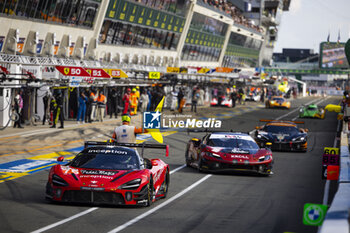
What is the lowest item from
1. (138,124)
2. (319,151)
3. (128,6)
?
(138,124)

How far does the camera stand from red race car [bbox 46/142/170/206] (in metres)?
12.2

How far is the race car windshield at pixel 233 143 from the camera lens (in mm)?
19141

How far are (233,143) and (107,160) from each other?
21.7ft

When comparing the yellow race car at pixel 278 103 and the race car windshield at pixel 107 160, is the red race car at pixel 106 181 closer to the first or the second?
the race car windshield at pixel 107 160

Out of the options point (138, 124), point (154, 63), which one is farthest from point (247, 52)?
point (138, 124)

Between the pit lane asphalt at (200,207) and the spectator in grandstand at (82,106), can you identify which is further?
the spectator in grandstand at (82,106)

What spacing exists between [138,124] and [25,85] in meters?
7.77

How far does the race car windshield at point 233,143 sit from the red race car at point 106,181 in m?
5.88

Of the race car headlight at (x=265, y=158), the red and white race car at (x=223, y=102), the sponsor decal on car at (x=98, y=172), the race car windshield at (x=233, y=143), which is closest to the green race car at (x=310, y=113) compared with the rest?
the red and white race car at (x=223, y=102)

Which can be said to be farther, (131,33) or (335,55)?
(335,55)

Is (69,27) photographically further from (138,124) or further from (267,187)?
(267,187)

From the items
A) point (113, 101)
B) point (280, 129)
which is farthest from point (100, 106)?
point (280, 129)

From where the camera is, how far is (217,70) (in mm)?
55875

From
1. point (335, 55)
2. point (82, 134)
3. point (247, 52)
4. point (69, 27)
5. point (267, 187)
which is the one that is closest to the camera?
point (267, 187)
